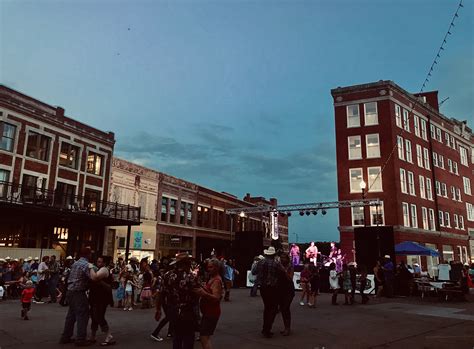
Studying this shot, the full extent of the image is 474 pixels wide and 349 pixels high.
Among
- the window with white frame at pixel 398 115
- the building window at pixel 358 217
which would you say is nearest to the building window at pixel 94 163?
the building window at pixel 358 217

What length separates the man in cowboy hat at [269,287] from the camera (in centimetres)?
854

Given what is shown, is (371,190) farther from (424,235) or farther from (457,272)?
(457,272)

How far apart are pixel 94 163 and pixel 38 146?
4.46 meters

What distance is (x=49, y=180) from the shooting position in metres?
25.2

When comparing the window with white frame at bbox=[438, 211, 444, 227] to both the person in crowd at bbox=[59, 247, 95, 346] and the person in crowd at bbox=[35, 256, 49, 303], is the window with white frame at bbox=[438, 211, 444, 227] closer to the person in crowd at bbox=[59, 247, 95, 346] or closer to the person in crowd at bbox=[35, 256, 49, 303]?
the person in crowd at bbox=[35, 256, 49, 303]

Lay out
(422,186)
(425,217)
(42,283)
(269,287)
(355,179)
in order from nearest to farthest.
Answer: (269,287), (42,283), (355,179), (425,217), (422,186)

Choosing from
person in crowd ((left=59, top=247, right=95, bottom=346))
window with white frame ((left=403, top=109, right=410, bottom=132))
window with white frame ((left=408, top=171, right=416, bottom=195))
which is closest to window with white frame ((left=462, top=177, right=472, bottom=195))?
window with white frame ((left=408, top=171, right=416, bottom=195))

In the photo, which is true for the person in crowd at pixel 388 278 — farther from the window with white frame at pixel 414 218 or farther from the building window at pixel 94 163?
the building window at pixel 94 163

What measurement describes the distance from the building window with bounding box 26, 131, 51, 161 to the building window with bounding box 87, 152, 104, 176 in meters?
3.37

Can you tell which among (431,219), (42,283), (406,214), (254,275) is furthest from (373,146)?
(42,283)

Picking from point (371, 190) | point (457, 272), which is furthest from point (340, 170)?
point (457, 272)

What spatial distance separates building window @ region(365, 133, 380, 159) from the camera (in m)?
33.7

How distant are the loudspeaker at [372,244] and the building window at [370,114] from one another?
14476 millimetres

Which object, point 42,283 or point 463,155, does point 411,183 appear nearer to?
point 463,155
